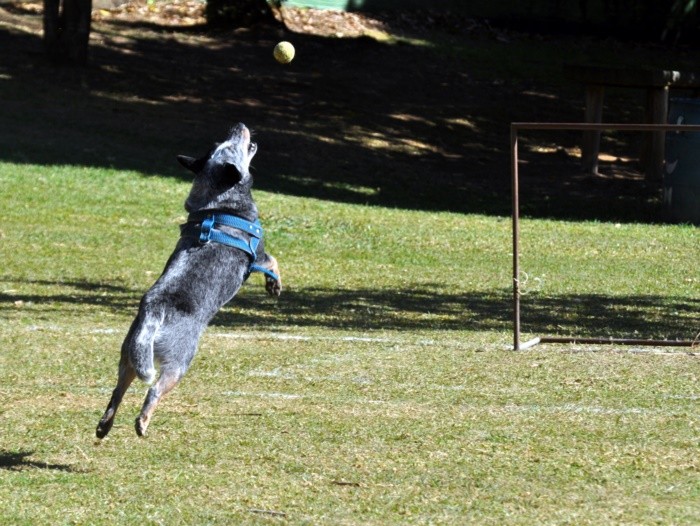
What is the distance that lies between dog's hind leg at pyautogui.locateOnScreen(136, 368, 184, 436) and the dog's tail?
0.28 ft

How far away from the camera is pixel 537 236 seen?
16.9 m

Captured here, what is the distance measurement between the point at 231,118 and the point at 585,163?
6365 mm

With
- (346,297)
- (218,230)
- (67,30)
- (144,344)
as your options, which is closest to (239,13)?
(67,30)

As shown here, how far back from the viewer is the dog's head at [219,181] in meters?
6.77

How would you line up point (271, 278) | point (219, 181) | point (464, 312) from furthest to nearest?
point (464, 312) < point (271, 278) < point (219, 181)

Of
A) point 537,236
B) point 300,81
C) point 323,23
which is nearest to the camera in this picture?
point 537,236

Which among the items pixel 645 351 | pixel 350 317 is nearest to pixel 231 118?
pixel 350 317

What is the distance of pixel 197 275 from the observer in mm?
6508

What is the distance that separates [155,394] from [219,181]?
3.88 ft

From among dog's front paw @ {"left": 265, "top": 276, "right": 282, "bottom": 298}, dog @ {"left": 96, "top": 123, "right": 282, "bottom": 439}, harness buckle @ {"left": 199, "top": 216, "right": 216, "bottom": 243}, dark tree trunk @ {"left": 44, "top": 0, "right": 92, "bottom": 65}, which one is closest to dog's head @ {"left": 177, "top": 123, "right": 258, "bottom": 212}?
dog @ {"left": 96, "top": 123, "right": 282, "bottom": 439}

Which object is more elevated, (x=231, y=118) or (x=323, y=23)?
(x=323, y=23)

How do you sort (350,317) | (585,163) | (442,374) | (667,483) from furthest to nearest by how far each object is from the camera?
(585,163) → (350,317) → (442,374) → (667,483)

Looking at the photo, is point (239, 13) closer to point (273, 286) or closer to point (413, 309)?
point (413, 309)

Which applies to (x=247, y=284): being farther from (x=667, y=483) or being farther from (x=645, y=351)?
(x=667, y=483)
